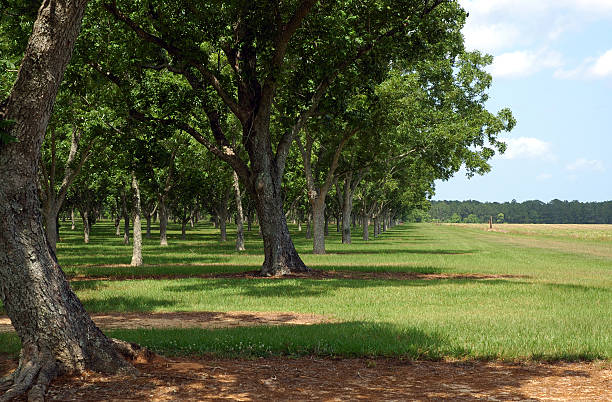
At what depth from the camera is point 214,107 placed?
73.6 feet

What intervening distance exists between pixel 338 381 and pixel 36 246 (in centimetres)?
423

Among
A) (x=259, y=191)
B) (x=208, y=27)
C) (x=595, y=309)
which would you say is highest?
(x=208, y=27)

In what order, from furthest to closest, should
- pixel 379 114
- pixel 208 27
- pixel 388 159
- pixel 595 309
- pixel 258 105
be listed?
pixel 388 159 < pixel 379 114 < pixel 258 105 < pixel 208 27 < pixel 595 309

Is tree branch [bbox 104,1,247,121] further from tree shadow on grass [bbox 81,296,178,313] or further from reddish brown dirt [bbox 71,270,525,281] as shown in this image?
tree shadow on grass [bbox 81,296,178,313]

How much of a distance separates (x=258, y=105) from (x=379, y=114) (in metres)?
9.88

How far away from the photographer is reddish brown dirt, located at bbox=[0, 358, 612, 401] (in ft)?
21.9

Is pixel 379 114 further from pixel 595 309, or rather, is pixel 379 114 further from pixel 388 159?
pixel 595 309

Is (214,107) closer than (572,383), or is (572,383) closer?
(572,383)

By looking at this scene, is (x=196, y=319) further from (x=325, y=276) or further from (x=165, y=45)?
(x=165, y=45)

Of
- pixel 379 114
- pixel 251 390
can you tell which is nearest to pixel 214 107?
pixel 379 114

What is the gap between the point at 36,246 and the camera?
6949 millimetres

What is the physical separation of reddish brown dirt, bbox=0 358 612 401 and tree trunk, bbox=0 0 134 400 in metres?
0.34

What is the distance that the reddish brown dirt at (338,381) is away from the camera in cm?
666

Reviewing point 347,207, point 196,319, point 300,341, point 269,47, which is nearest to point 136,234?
point 269,47
